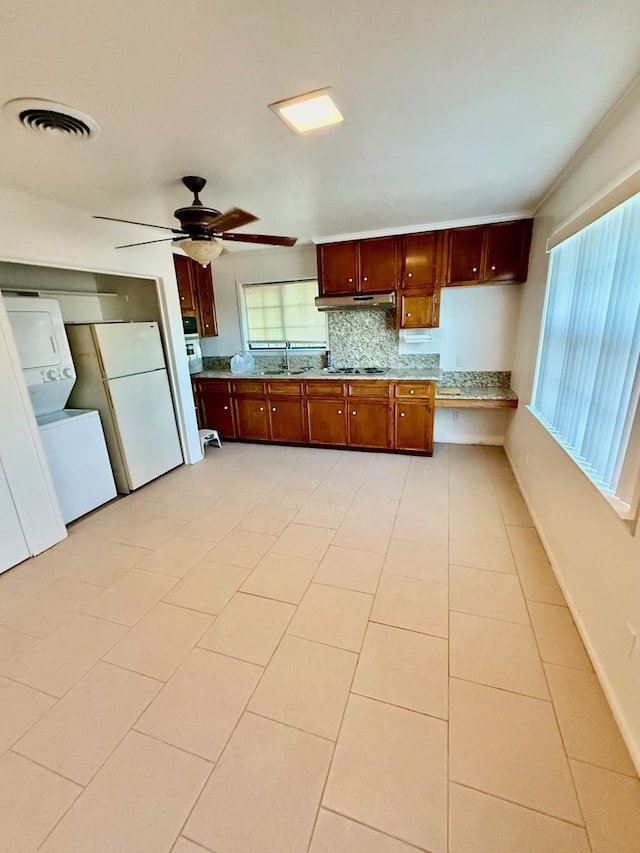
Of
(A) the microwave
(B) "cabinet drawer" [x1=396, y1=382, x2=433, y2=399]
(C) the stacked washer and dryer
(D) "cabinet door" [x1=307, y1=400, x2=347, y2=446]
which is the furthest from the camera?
(A) the microwave

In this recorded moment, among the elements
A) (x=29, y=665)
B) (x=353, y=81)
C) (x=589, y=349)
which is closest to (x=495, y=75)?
(x=353, y=81)

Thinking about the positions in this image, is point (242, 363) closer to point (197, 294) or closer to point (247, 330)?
point (247, 330)

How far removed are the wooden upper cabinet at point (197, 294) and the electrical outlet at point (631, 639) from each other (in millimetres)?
4531

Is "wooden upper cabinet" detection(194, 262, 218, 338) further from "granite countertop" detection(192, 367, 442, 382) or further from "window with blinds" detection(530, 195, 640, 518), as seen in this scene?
"window with blinds" detection(530, 195, 640, 518)

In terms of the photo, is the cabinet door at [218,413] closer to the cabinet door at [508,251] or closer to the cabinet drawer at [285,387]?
the cabinet drawer at [285,387]

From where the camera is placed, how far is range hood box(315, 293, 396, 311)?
390cm

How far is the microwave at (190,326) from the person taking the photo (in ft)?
14.4

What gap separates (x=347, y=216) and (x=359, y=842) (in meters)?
3.82

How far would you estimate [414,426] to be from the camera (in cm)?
394

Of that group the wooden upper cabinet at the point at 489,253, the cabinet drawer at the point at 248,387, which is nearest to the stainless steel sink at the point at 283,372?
the cabinet drawer at the point at 248,387

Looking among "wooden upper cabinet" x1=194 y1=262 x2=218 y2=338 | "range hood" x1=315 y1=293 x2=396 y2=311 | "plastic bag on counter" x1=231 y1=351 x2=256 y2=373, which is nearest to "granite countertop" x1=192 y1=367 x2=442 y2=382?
"plastic bag on counter" x1=231 y1=351 x2=256 y2=373

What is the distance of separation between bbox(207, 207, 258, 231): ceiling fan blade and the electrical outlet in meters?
2.57

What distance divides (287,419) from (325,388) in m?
0.64

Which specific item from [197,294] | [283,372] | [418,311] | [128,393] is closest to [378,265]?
[418,311]
